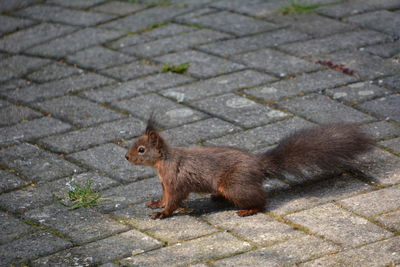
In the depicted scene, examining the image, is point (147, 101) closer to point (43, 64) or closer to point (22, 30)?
point (43, 64)

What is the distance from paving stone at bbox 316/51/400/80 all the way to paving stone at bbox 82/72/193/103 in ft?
4.70

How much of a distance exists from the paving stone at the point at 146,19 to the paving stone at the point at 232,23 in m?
0.33

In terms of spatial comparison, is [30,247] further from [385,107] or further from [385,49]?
[385,49]

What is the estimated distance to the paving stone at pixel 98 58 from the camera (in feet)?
23.6

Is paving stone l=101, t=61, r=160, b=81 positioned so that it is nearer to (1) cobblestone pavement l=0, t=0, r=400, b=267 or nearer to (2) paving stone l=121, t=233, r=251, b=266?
(1) cobblestone pavement l=0, t=0, r=400, b=267

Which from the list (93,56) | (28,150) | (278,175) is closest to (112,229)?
(278,175)

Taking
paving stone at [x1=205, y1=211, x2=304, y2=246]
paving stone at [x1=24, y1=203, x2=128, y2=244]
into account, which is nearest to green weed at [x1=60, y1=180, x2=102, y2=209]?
paving stone at [x1=24, y1=203, x2=128, y2=244]

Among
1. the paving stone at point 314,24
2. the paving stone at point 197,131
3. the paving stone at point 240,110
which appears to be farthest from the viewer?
the paving stone at point 314,24

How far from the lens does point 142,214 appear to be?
4500 mm

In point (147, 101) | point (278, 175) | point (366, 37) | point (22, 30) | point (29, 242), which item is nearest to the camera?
point (29, 242)

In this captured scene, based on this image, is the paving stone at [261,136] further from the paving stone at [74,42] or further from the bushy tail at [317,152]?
the paving stone at [74,42]

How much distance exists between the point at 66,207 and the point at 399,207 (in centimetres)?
210

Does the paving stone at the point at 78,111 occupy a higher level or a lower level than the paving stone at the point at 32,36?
lower

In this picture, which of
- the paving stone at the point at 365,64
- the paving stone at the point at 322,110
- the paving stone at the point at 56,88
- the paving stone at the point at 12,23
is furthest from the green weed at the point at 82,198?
the paving stone at the point at 12,23
